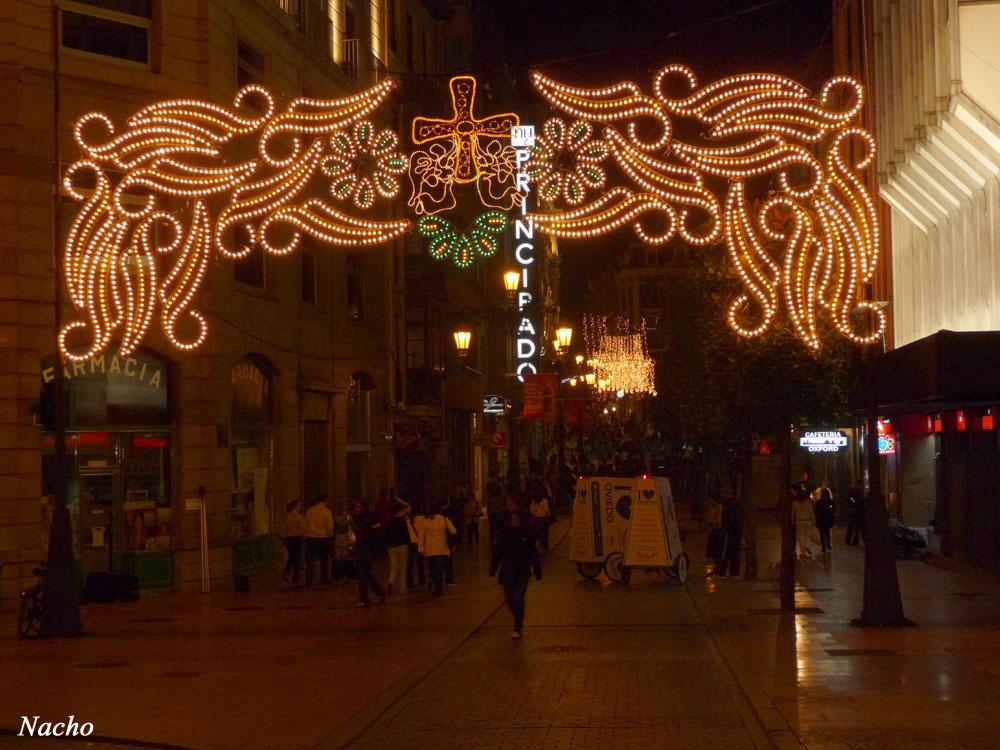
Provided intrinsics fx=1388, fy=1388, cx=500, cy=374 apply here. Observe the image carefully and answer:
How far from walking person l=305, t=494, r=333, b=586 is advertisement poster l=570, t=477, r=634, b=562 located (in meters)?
4.94

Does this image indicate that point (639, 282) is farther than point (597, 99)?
Yes

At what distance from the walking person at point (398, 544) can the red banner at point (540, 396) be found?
1659 centimetres

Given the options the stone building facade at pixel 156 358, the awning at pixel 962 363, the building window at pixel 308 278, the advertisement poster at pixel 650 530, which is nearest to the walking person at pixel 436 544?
the advertisement poster at pixel 650 530

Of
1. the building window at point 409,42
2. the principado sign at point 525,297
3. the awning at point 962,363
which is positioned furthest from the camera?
the principado sign at point 525,297

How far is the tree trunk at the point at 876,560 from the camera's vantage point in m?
17.9

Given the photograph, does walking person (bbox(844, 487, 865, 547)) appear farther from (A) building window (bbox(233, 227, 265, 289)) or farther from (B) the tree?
(A) building window (bbox(233, 227, 265, 289))

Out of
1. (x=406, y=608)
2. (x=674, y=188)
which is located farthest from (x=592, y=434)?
(x=674, y=188)

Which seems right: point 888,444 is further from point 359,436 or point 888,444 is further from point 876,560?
point 876,560

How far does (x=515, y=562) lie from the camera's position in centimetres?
1861

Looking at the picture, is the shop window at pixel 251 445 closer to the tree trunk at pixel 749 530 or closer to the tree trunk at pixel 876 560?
the tree trunk at pixel 749 530

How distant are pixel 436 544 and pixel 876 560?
9.22 meters

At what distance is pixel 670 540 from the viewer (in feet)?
87.9

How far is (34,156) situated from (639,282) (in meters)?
130

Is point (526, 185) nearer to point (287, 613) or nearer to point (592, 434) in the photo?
point (287, 613)
